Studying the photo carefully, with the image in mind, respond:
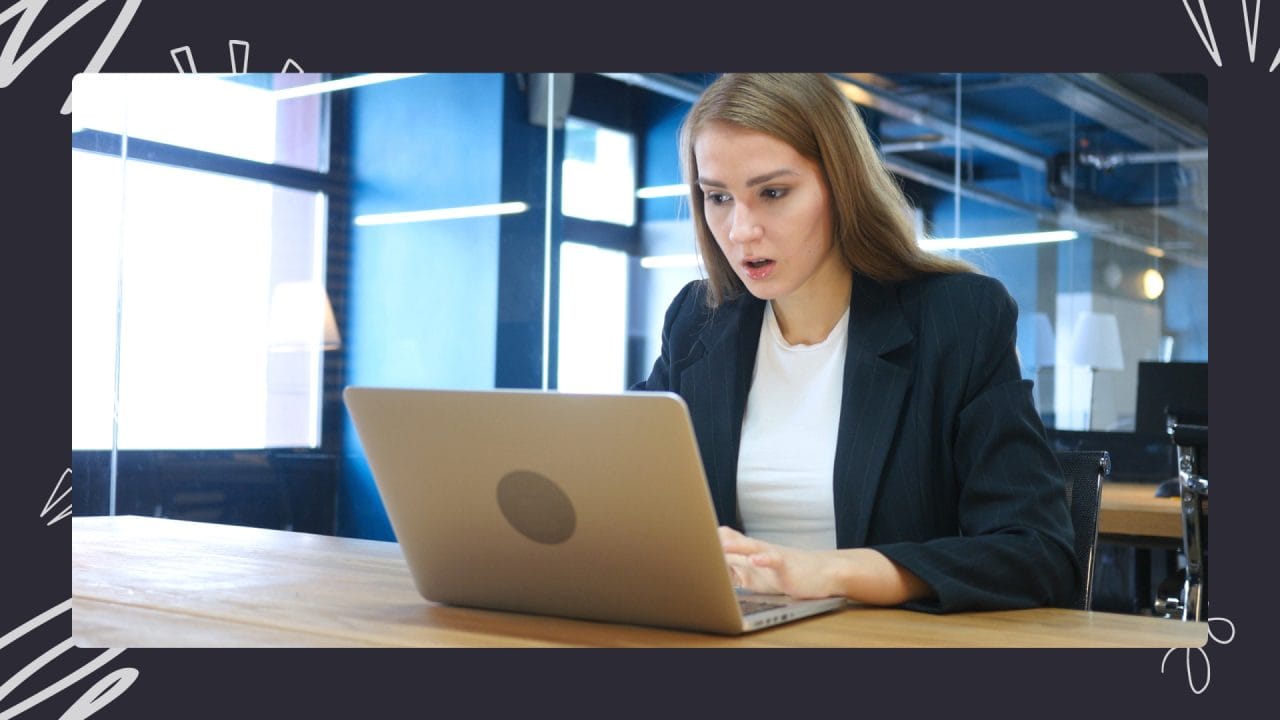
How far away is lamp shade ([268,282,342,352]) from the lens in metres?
4.38

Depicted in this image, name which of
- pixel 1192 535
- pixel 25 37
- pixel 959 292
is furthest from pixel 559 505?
pixel 1192 535

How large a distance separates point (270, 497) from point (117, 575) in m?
2.90

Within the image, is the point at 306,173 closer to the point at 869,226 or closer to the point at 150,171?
the point at 150,171

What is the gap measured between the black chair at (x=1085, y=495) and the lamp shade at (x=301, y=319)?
11.2ft

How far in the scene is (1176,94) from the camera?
4.76 m

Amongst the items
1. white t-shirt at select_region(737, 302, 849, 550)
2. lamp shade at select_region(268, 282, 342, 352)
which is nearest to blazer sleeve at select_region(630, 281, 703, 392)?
white t-shirt at select_region(737, 302, 849, 550)

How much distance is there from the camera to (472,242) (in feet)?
15.3

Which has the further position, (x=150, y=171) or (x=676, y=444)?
(x=150, y=171)

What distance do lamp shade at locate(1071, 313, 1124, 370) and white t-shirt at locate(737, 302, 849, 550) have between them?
11.9 ft

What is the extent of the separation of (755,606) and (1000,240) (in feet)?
13.9

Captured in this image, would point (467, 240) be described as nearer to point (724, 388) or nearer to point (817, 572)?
point (724, 388)

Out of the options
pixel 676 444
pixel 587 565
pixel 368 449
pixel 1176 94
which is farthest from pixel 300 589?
pixel 1176 94

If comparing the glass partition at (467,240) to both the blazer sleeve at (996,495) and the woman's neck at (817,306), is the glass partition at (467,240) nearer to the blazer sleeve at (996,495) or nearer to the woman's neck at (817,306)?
the woman's neck at (817,306)
